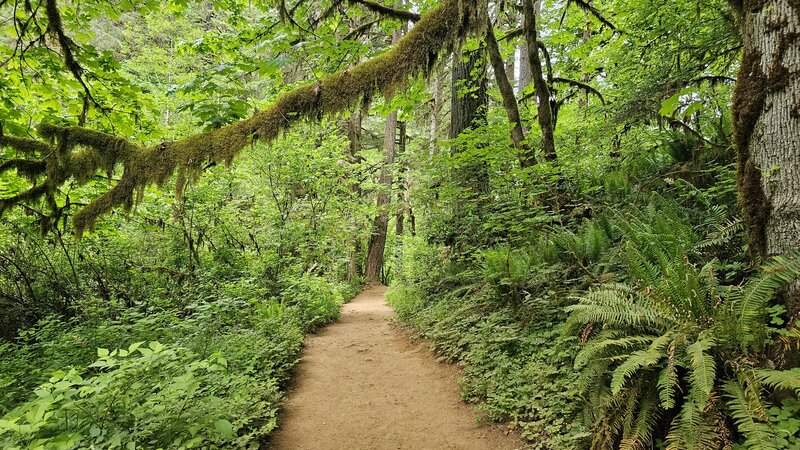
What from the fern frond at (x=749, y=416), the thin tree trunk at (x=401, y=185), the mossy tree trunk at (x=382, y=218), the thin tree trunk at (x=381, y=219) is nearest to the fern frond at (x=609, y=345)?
the fern frond at (x=749, y=416)

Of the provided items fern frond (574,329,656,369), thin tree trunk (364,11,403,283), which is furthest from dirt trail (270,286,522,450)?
thin tree trunk (364,11,403,283)

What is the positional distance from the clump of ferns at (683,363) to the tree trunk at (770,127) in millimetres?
268

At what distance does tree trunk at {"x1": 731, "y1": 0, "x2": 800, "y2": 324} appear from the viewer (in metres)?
2.68

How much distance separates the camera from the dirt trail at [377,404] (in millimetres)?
3721

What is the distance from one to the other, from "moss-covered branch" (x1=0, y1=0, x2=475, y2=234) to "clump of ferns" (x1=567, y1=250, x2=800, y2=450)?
2857 millimetres

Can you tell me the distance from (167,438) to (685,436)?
3553 mm

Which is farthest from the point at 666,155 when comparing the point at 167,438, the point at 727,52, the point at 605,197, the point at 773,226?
the point at 167,438

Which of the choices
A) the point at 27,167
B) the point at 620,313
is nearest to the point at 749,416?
the point at 620,313

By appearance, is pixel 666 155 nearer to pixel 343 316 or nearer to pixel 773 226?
pixel 773 226

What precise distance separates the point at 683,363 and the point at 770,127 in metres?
1.81

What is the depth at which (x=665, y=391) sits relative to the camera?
2445 millimetres

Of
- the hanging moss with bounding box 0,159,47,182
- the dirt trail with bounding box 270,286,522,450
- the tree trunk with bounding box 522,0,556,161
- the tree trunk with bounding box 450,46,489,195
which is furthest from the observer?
the tree trunk with bounding box 450,46,489,195

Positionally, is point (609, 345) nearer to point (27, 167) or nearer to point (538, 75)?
point (538, 75)

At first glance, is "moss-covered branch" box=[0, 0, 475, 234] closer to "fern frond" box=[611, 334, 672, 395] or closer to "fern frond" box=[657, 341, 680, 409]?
"fern frond" box=[611, 334, 672, 395]
